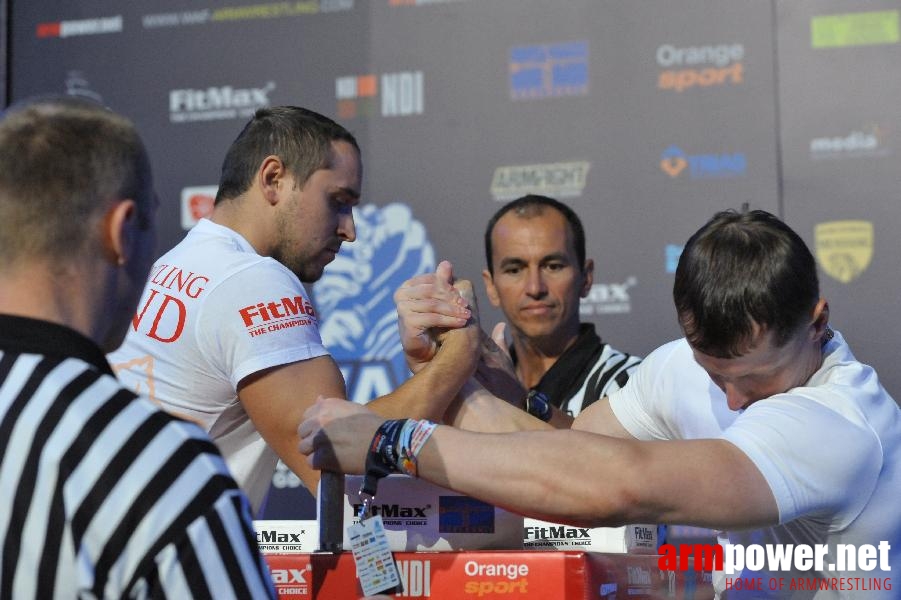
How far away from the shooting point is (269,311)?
2.21 meters

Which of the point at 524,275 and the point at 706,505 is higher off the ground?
the point at 524,275

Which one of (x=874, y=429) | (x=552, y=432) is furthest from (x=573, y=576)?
(x=874, y=429)

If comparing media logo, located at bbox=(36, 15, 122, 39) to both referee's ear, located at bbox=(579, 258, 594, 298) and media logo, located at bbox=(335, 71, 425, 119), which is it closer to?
media logo, located at bbox=(335, 71, 425, 119)

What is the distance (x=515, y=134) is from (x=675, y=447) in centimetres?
304

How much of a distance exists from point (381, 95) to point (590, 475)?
11.2ft

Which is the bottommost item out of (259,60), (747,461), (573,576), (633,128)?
(573,576)

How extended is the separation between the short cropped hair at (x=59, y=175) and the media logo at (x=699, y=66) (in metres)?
3.50

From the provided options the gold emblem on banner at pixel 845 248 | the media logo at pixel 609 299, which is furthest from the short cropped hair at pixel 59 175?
the gold emblem on banner at pixel 845 248

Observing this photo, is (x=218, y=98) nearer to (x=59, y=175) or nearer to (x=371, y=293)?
(x=371, y=293)

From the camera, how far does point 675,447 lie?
66.2 inches

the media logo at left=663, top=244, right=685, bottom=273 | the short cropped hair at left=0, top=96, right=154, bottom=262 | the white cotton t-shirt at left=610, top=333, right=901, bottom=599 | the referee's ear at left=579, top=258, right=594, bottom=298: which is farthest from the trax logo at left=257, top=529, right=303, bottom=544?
the media logo at left=663, top=244, right=685, bottom=273

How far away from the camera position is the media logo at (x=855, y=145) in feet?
13.6

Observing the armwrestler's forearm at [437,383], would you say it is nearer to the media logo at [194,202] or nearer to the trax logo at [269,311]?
the trax logo at [269,311]

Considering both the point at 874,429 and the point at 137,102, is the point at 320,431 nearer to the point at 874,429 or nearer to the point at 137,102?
the point at 874,429
